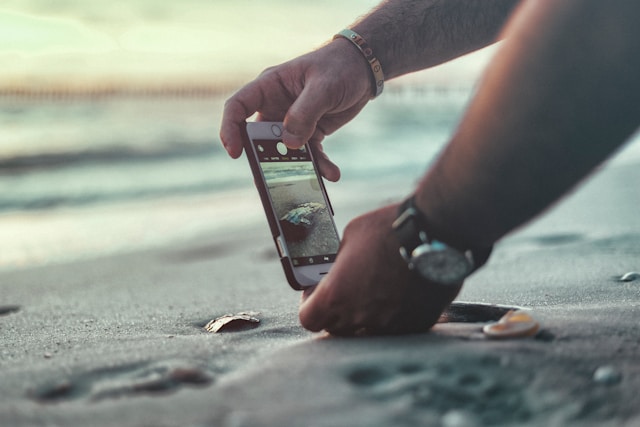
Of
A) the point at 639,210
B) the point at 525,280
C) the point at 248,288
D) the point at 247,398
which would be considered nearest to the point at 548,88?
the point at 247,398

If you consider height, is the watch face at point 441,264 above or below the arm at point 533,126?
below

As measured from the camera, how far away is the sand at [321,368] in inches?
49.8

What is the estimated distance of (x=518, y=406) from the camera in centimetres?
128

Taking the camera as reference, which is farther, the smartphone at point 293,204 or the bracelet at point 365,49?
the bracelet at point 365,49

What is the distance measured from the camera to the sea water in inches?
227

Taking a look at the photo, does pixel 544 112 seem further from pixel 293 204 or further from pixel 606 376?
pixel 293 204

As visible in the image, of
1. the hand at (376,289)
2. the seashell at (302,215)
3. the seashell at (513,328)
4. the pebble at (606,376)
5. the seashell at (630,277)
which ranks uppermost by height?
the seashell at (302,215)

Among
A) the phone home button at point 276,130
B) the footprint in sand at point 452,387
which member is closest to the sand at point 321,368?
the footprint in sand at point 452,387

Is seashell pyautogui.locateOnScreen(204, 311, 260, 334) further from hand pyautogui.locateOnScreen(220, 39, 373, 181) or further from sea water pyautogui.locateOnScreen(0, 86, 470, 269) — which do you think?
sea water pyautogui.locateOnScreen(0, 86, 470, 269)

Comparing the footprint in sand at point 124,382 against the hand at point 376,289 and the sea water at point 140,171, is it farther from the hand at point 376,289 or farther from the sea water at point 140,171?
the sea water at point 140,171

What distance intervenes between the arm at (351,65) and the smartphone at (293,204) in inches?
3.0

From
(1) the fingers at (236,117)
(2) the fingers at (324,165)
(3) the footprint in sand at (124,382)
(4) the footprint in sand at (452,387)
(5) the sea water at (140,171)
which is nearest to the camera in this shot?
(4) the footprint in sand at (452,387)

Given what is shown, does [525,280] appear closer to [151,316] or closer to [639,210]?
[151,316]

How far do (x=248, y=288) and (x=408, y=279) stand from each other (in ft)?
6.26
